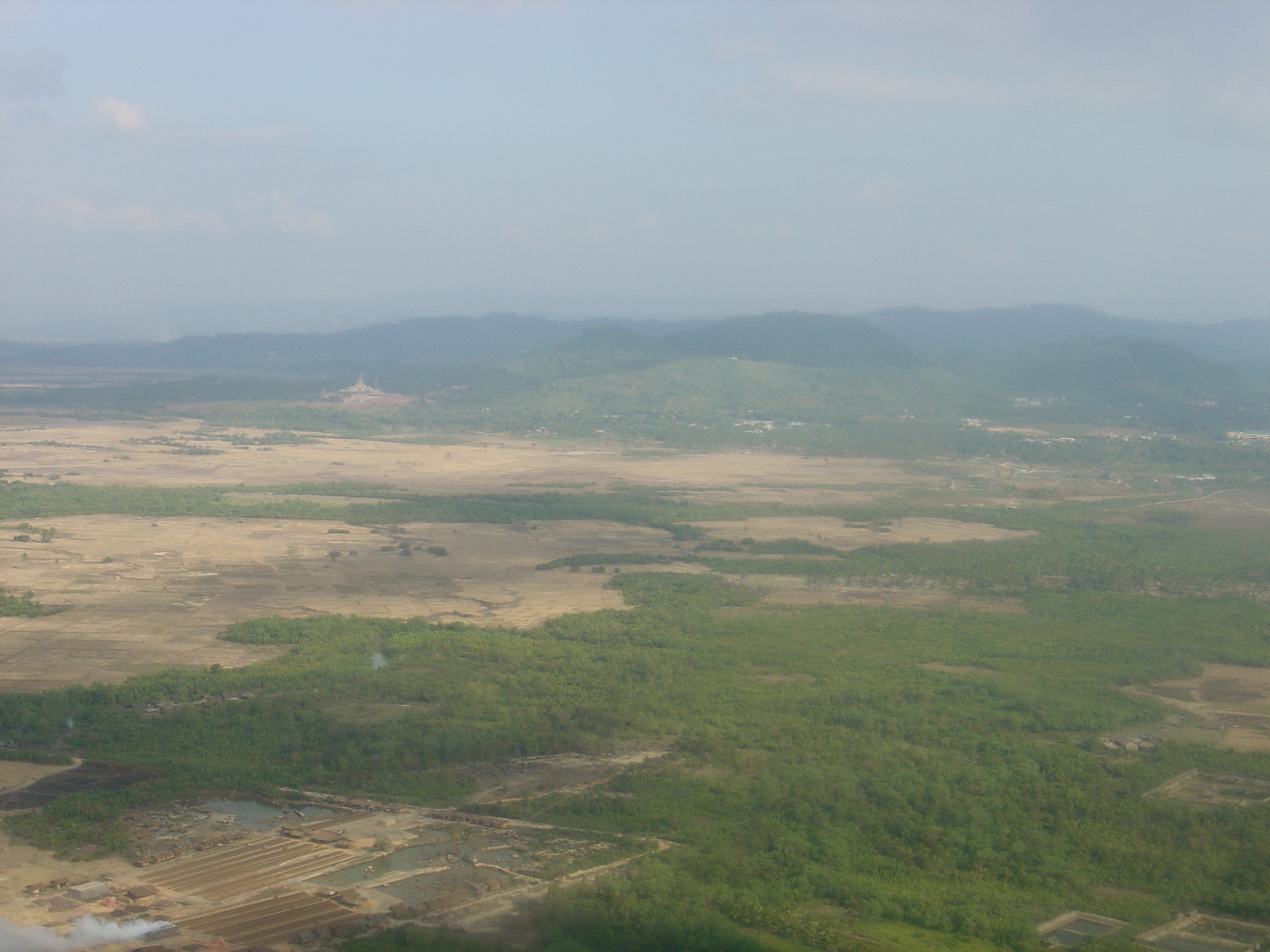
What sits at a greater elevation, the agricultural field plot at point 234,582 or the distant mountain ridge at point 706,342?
the distant mountain ridge at point 706,342

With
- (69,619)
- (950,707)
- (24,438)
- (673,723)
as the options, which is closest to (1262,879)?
(950,707)

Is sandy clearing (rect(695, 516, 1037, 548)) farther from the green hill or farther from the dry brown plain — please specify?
the green hill

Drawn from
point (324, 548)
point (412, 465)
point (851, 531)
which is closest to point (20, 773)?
point (324, 548)

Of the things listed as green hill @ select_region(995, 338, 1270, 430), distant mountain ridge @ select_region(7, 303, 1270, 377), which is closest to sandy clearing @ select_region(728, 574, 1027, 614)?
green hill @ select_region(995, 338, 1270, 430)

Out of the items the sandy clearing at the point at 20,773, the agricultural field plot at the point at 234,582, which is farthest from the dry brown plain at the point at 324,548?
the sandy clearing at the point at 20,773

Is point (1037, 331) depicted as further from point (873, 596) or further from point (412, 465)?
point (873, 596)

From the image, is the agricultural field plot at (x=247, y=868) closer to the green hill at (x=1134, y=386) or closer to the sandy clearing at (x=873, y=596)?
the sandy clearing at (x=873, y=596)
